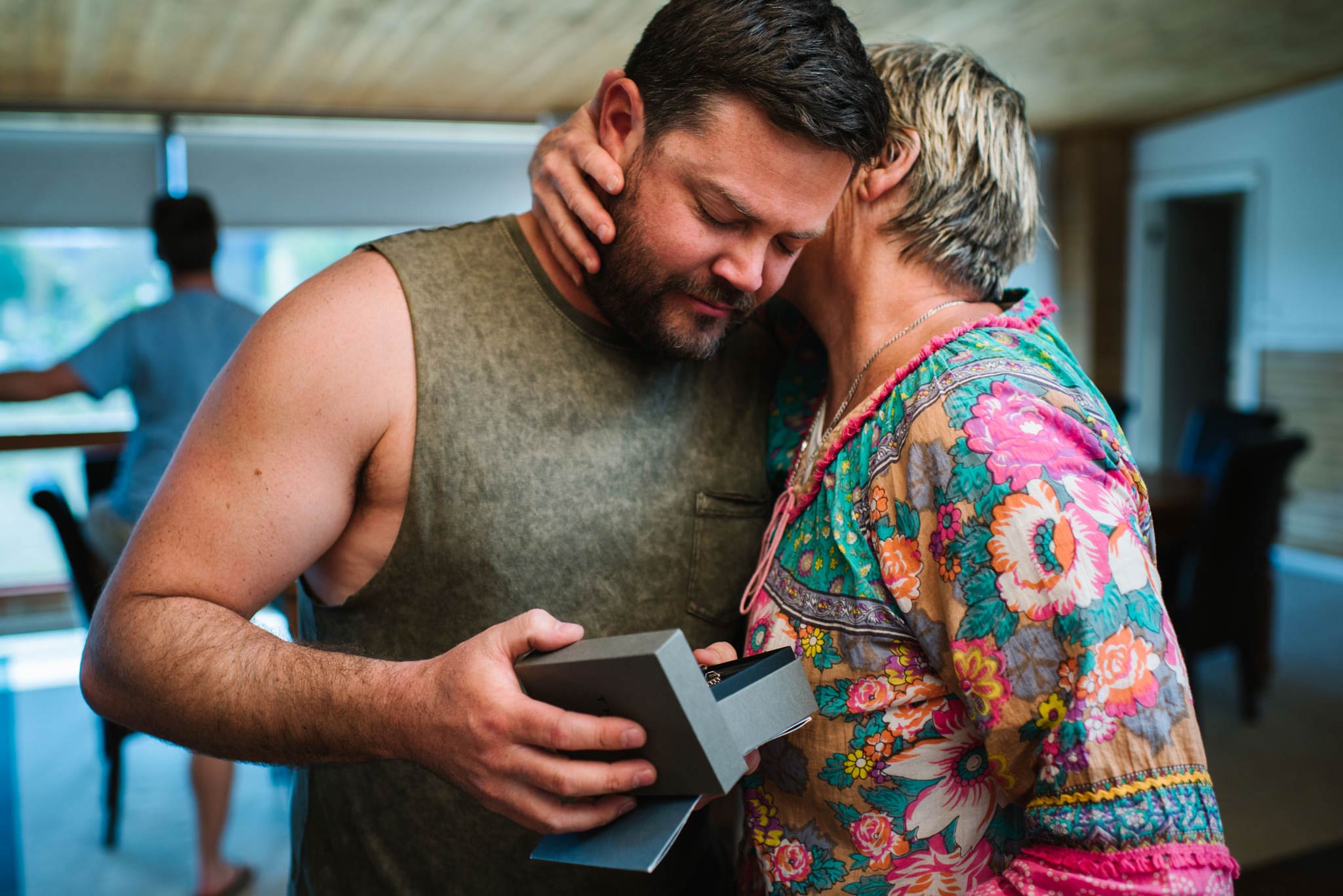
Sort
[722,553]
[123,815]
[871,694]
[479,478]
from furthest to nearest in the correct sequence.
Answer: [123,815] < [722,553] < [479,478] < [871,694]

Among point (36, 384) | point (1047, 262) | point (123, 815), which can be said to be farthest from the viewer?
point (1047, 262)

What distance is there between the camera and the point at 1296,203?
7.11 meters

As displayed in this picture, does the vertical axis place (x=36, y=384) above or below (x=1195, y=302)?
below

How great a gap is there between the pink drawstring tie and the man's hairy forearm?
423 mm

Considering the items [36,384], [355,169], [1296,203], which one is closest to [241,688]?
[36,384]

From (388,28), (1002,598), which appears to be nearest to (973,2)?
(388,28)

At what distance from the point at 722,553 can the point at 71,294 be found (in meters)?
8.16

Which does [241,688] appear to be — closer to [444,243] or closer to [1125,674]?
[444,243]

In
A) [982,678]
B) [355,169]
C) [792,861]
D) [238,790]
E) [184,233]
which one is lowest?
[238,790]

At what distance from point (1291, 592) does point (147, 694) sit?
6.57 metres

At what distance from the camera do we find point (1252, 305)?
7.52m

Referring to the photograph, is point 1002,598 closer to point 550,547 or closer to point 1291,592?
point 550,547

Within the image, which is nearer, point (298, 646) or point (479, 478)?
point (298, 646)

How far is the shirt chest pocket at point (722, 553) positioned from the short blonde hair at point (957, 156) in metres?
0.34
